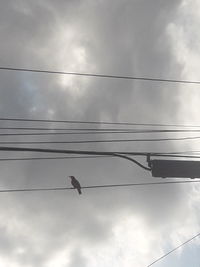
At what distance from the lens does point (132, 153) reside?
10398mm

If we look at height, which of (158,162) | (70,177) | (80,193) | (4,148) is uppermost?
(70,177)

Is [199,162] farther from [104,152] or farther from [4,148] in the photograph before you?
[4,148]

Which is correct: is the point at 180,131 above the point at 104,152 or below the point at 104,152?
above

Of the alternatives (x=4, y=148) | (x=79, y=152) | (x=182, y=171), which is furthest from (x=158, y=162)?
(x=4, y=148)

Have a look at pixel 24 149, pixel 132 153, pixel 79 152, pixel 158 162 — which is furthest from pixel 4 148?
pixel 158 162

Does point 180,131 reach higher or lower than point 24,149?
higher

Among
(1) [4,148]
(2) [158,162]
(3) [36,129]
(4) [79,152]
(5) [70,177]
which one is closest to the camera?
(1) [4,148]

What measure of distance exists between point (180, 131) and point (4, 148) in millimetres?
7112

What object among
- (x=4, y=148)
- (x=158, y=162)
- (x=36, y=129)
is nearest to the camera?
(x=4, y=148)

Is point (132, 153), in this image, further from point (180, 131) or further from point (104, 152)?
point (180, 131)

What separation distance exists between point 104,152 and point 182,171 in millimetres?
2887

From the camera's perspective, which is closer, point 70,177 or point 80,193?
point 80,193

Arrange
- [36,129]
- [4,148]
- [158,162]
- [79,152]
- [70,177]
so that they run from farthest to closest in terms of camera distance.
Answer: [70,177] → [36,129] → [158,162] → [79,152] → [4,148]

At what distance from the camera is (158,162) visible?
11.9 m
